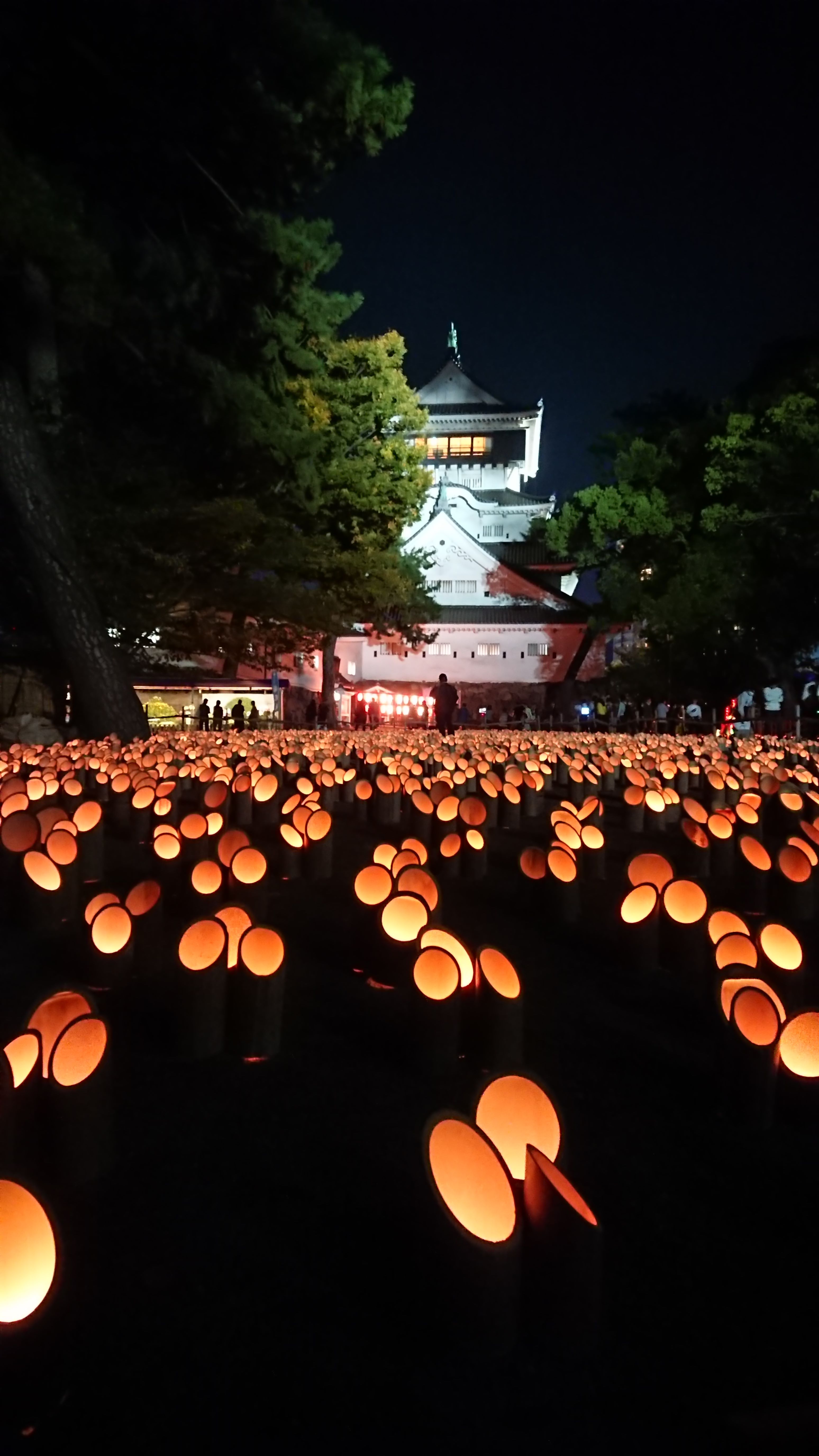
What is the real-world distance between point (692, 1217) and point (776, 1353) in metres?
0.39

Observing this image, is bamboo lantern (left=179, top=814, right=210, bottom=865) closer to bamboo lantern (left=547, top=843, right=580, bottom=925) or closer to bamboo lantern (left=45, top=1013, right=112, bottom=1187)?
bamboo lantern (left=547, top=843, right=580, bottom=925)

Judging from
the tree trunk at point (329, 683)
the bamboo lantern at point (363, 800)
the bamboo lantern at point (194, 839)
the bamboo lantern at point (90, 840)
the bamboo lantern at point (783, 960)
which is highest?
the bamboo lantern at point (783, 960)

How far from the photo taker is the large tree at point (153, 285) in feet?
24.1

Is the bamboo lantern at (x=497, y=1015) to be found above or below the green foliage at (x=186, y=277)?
below

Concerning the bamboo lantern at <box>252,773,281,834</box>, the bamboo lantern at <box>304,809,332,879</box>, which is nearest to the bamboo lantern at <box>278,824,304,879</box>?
the bamboo lantern at <box>304,809,332,879</box>

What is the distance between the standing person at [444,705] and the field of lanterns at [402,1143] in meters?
8.45

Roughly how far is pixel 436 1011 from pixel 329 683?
20.2 meters

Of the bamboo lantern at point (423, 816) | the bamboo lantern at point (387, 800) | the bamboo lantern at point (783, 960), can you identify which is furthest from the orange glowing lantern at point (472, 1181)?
the bamboo lantern at point (387, 800)

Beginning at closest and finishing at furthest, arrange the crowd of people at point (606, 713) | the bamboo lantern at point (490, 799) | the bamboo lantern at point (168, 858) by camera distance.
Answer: the bamboo lantern at point (168, 858), the bamboo lantern at point (490, 799), the crowd of people at point (606, 713)

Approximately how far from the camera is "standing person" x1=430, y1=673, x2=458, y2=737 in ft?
42.6

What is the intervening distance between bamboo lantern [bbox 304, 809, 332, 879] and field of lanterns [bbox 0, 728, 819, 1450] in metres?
0.40

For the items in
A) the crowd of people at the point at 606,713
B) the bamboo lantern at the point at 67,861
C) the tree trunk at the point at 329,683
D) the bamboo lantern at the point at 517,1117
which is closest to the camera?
the bamboo lantern at the point at 517,1117

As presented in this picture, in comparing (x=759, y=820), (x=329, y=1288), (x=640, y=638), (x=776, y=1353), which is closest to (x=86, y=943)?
(x=329, y=1288)

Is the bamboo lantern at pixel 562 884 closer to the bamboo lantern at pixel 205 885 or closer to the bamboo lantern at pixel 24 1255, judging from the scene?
the bamboo lantern at pixel 205 885
